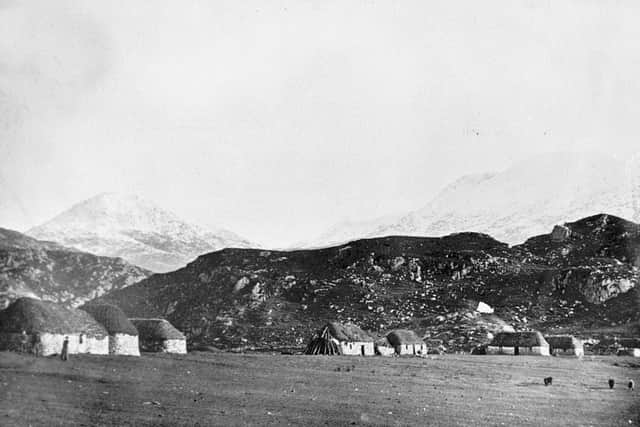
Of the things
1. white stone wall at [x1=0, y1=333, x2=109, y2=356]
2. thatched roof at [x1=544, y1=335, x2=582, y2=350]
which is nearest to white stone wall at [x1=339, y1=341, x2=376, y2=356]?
thatched roof at [x1=544, y1=335, x2=582, y2=350]

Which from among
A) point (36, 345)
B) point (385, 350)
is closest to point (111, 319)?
point (36, 345)

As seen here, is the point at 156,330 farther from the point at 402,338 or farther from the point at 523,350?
the point at 523,350

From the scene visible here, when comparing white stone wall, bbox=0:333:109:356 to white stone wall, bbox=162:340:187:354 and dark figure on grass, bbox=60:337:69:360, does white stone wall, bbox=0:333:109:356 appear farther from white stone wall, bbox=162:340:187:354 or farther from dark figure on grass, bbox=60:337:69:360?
white stone wall, bbox=162:340:187:354

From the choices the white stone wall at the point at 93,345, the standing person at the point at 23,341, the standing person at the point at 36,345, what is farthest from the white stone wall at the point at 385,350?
the standing person at the point at 23,341

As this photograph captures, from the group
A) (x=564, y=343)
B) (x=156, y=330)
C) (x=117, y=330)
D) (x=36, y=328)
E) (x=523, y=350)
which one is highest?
(x=156, y=330)

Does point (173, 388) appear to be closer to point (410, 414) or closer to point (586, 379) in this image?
point (410, 414)

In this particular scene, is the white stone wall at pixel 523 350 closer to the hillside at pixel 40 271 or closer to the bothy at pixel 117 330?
the bothy at pixel 117 330
